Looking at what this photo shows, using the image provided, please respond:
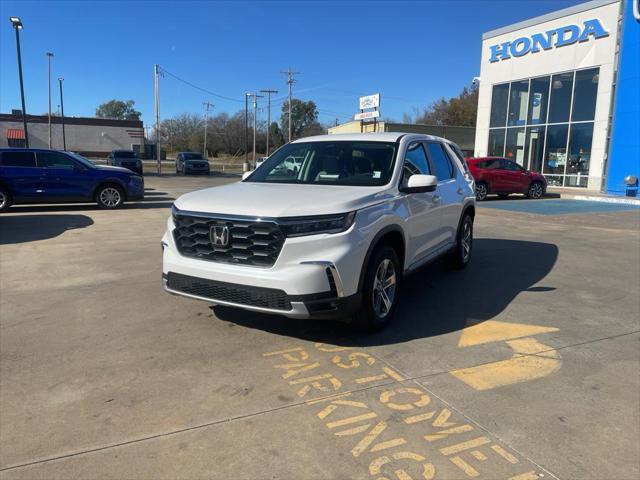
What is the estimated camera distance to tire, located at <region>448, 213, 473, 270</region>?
6.96 meters

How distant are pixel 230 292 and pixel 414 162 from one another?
2.58 m

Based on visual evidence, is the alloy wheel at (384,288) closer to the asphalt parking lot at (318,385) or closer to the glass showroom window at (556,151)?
the asphalt parking lot at (318,385)

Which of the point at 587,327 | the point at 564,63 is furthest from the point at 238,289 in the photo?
the point at 564,63

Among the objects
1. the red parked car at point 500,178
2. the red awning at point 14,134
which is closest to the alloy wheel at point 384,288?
the red parked car at point 500,178

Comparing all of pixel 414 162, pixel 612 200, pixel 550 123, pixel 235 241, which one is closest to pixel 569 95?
pixel 550 123

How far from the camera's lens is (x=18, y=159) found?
42.3 feet

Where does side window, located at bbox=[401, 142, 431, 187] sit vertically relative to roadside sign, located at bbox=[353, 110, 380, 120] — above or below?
below

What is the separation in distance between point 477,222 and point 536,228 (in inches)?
55.3

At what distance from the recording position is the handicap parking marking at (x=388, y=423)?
2.69 meters

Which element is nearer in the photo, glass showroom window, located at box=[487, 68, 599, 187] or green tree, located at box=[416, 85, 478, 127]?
glass showroom window, located at box=[487, 68, 599, 187]

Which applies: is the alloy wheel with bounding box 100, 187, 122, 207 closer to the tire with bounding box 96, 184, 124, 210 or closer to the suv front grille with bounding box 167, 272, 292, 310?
the tire with bounding box 96, 184, 124, 210

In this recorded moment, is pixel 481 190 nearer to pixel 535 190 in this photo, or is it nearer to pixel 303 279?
pixel 535 190

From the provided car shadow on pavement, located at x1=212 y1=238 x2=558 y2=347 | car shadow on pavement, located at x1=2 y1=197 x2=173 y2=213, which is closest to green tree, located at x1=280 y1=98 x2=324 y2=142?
car shadow on pavement, located at x1=2 y1=197 x2=173 y2=213

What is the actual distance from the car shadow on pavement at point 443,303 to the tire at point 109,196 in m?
9.89
